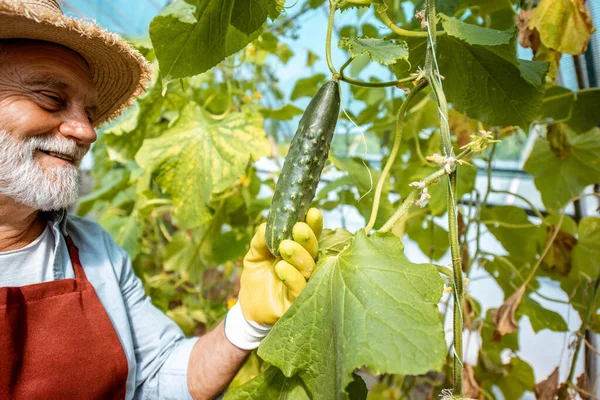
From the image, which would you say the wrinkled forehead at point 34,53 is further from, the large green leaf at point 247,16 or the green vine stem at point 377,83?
the green vine stem at point 377,83

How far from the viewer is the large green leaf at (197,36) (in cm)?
66

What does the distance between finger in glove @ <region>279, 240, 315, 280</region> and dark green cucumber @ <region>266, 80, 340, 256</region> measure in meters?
0.03

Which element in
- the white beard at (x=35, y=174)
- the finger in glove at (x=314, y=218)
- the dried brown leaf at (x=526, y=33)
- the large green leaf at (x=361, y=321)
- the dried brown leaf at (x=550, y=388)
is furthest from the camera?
the dried brown leaf at (x=550, y=388)

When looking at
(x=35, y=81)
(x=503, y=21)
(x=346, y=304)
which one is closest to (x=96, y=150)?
(x=35, y=81)

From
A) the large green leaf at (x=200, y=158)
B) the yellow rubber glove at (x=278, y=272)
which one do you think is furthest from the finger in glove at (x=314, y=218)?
the large green leaf at (x=200, y=158)

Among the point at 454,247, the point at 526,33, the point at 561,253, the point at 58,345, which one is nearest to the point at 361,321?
the point at 454,247

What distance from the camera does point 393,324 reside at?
1.41 ft

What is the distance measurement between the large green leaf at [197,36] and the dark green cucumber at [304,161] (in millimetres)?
181

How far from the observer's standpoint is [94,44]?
0.85m

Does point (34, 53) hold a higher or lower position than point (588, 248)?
higher

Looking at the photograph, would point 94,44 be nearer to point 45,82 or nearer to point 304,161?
point 45,82

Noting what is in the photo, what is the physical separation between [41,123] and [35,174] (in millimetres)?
92

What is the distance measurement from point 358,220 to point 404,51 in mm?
3059

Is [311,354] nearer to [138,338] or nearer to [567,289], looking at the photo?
[138,338]
